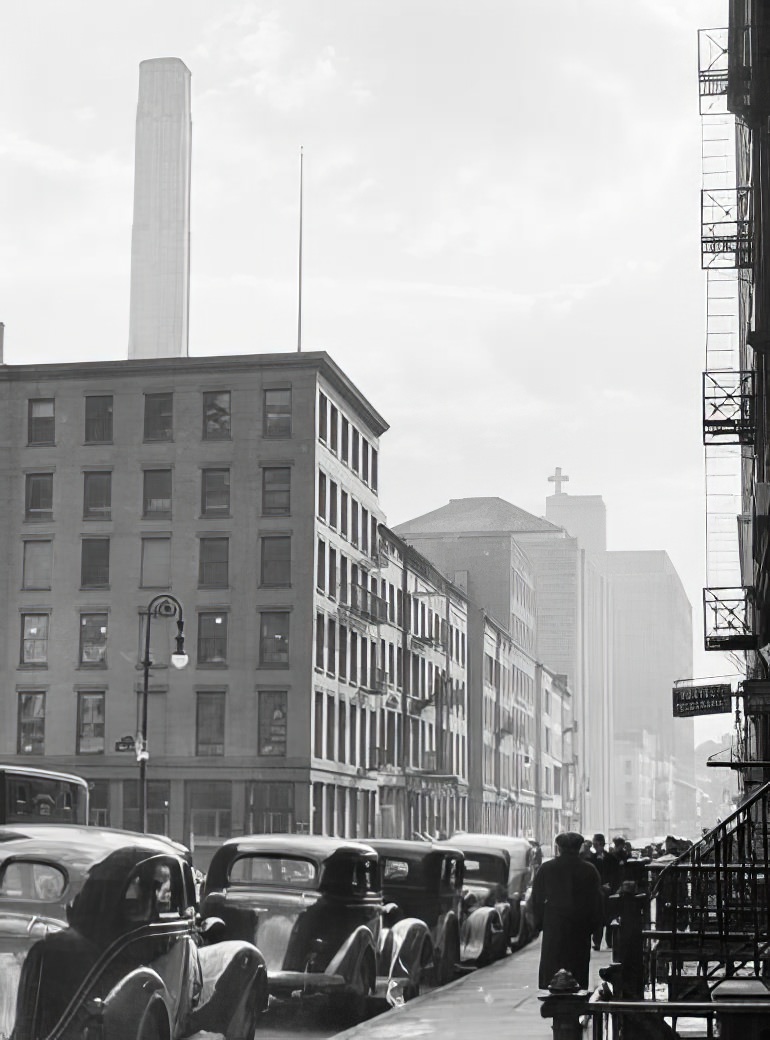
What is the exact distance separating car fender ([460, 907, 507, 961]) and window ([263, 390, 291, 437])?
138 feet

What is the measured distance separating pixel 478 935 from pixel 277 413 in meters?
43.2

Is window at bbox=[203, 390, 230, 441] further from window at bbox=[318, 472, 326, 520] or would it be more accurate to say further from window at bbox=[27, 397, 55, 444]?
window at bbox=[27, 397, 55, 444]

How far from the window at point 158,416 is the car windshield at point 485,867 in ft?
130

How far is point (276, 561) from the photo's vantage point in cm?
6181

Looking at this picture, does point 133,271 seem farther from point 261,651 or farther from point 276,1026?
point 276,1026

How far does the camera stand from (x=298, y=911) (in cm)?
1498

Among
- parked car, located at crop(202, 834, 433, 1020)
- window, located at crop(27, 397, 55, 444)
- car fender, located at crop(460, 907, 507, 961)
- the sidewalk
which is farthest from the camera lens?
window, located at crop(27, 397, 55, 444)

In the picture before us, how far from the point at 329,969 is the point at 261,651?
46.2 m

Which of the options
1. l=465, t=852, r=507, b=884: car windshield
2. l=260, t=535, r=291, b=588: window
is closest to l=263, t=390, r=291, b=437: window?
l=260, t=535, r=291, b=588: window

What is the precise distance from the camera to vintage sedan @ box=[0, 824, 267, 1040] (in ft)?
29.0

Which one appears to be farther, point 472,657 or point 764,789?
point 472,657

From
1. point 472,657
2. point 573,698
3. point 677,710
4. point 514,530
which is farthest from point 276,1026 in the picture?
point 573,698

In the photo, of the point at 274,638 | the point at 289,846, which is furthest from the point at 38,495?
the point at 289,846

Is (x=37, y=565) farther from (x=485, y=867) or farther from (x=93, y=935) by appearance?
(x=93, y=935)
